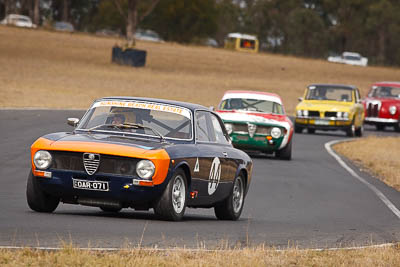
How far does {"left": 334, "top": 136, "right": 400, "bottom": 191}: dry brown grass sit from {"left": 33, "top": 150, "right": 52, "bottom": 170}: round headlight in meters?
9.32

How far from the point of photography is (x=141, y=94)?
45531 mm

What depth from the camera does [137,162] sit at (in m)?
9.72

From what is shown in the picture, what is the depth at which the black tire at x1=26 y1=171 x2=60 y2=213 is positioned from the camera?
1004cm

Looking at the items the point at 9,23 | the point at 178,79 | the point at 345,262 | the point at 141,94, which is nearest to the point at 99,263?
the point at 345,262

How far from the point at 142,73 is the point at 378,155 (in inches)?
1324

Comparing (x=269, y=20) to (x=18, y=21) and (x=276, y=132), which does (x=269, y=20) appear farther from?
(x=276, y=132)

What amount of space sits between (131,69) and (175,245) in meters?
51.8

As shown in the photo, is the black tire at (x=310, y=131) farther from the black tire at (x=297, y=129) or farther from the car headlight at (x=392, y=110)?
the car headlight at (x=392, y=110)

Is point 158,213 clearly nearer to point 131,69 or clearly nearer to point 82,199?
point 82,199

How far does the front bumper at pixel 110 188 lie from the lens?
9.70 meters

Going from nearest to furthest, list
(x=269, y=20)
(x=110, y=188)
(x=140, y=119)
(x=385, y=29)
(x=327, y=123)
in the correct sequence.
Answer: (x=110, y=188), (x=140, y=119), (x=327, y=123), (x=385, y=29), (x=269, y=20)

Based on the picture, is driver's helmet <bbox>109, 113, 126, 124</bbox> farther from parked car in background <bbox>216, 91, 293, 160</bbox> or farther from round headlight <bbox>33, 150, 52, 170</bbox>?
parked car in background <bbox>216, 91, 293, 160</bbox>

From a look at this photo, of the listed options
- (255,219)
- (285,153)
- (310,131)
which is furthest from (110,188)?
(310,131)

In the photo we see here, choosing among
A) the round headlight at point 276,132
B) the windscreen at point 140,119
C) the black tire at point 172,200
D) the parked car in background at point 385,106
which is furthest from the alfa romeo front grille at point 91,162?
the parked car in background at point 385,106
